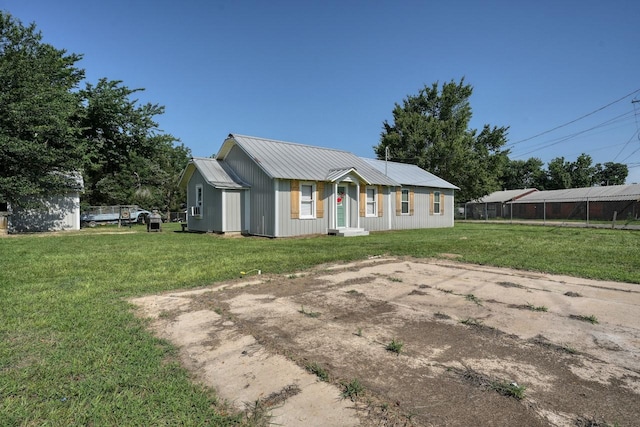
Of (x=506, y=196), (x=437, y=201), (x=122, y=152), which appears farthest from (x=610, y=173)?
(x=122, y=152)

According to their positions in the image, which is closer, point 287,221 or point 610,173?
point 287,221

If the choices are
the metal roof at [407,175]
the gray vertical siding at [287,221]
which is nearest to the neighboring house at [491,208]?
the metal roof at [407,175]

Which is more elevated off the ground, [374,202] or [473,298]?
[374,202]

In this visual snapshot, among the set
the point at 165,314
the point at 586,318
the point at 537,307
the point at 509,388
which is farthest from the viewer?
the point at 537,307

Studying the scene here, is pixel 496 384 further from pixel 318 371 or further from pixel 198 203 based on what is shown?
pixel 198 203

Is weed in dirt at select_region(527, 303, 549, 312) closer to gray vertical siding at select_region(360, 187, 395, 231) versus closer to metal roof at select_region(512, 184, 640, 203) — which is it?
gray vertical siding at select_region(360, 187, 395, 231)

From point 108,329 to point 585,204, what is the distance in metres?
41.7

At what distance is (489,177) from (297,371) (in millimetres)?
35923

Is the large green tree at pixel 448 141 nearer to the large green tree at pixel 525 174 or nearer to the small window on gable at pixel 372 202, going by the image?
the small window on gable at pixel 372 202

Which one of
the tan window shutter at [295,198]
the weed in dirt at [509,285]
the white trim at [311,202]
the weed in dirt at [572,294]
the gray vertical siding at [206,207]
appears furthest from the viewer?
the gray vertical siding at [206,207]

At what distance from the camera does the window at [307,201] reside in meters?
15.4

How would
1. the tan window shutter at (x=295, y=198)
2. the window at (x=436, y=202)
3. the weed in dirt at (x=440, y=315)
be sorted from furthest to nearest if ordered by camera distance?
the window at (x=436, y=202) → the tan window shutter at (x=295, y=198) → the weed in dirt at (x=440, y=315)

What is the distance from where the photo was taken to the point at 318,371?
2.74m

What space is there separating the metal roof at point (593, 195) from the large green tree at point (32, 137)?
35.4 metres
